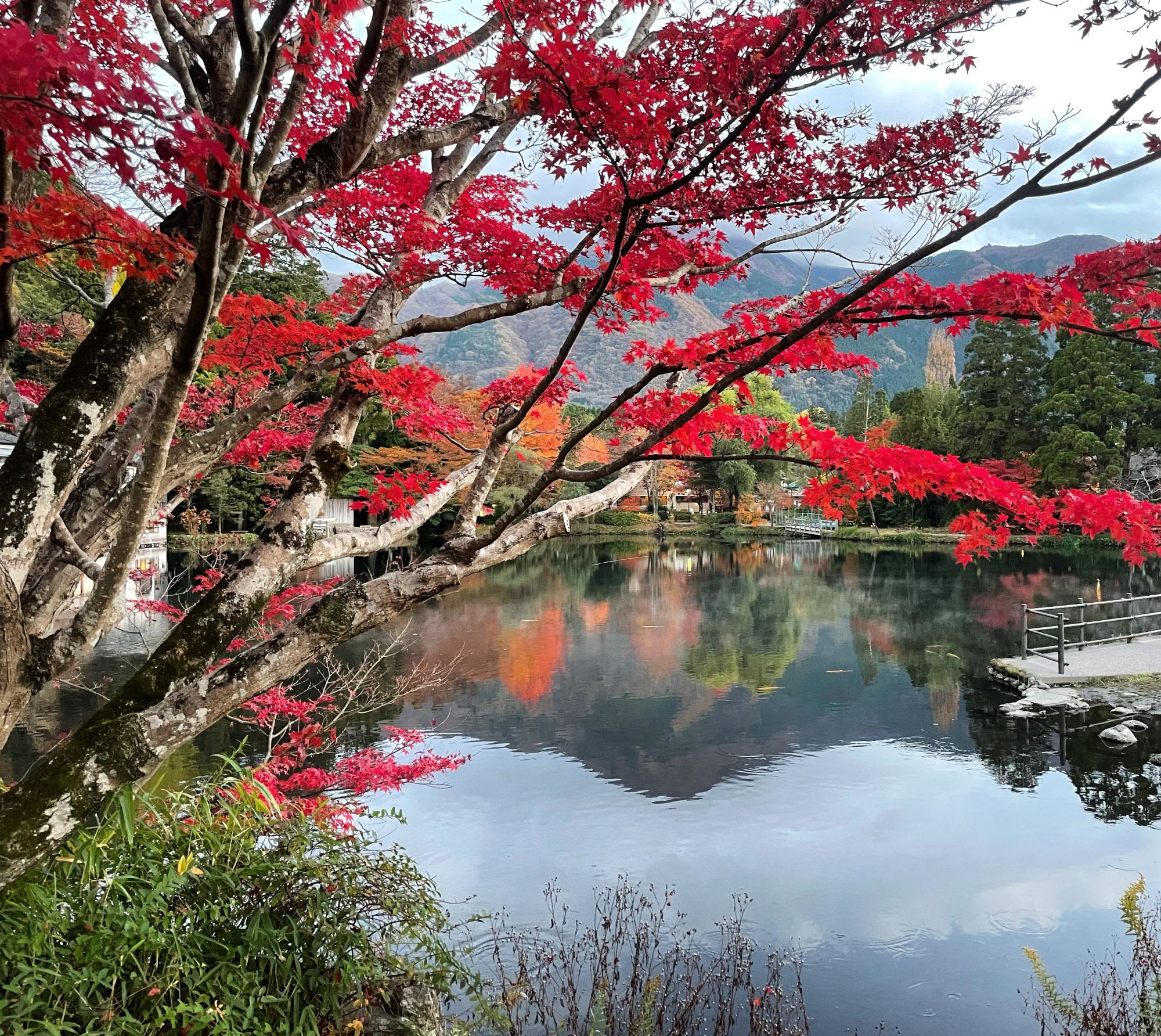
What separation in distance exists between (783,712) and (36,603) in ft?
28.8

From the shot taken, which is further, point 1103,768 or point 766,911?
point 1103,768

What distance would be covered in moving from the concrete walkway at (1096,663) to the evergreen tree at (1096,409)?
14602 mm

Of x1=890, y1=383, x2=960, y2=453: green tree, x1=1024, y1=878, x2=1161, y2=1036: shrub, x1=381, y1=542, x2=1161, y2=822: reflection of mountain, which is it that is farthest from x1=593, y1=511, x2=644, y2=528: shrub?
x1=1024, y1=878, x2=1161, y2=1036: shrub

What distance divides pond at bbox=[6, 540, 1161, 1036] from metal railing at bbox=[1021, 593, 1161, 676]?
2.46 ft

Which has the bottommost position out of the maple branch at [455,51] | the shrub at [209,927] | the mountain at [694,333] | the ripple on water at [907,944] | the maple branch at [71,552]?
the ripple on water at [907,944]

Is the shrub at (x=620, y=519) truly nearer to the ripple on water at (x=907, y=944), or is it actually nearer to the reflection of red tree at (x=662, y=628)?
the reflection of red tree at (x=662, y=628)

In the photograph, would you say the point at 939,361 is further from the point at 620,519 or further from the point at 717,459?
the point at 717,459

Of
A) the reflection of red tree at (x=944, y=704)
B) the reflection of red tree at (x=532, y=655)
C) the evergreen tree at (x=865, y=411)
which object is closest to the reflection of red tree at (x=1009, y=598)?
the reflection of red tree at (x=944, y=704)

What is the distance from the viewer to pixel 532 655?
504 inches

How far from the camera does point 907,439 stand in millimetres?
32125

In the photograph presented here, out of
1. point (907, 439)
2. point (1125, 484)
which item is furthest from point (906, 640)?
point (907, 439)

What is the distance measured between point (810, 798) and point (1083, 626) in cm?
589

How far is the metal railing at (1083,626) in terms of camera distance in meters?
10.1

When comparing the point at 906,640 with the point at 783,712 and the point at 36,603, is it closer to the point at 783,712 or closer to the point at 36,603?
the point at 783,712
